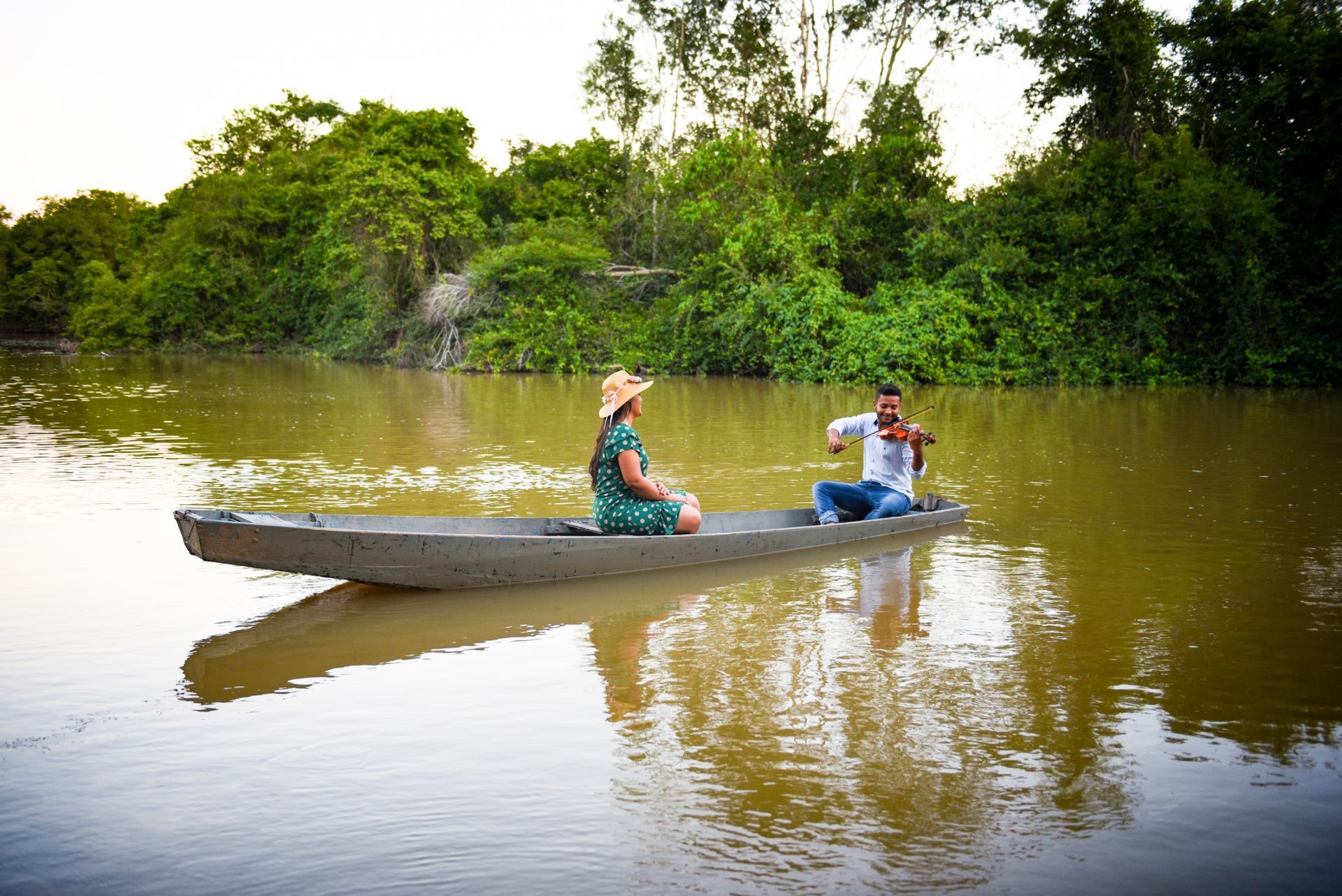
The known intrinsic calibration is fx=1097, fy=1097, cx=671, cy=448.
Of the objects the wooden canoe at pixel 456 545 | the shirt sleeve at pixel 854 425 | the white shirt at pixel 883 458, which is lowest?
the wooden canoe at pixel 456 545

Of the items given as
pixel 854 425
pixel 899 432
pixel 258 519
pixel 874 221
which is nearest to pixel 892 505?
pixel 899 432

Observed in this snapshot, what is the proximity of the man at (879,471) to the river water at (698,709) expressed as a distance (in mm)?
363

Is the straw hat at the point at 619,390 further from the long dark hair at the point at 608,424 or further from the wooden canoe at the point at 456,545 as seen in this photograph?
the wooden canoe at the point at 456,545

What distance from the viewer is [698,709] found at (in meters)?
4.47

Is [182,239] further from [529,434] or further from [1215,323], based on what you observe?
[1215,323]

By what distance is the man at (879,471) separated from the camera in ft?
26.4

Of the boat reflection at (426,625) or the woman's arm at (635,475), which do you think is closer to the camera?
Answer: the boat reflection at (426,625)

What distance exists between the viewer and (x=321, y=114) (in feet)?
139

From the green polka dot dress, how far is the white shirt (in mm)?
2062

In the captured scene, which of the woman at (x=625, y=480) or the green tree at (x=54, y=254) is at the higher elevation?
the green tree at (x=54, y=254)

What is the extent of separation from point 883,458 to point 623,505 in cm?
251

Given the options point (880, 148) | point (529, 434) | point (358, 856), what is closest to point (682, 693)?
point (358, 856)

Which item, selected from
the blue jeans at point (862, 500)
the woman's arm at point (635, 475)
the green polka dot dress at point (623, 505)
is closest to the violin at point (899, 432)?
the blue jeans at point (862, 500)

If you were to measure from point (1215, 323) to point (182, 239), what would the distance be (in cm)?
3473
